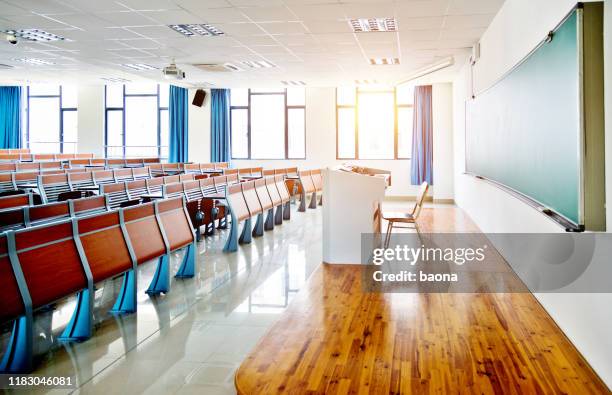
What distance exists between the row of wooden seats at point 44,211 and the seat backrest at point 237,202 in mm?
1752

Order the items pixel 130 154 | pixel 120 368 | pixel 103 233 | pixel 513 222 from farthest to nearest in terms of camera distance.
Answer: pixel 130 154 → pixel 513 222 → pixel 103 233 → pixel 120 368

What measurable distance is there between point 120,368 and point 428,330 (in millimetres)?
2022

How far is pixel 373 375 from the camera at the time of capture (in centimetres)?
281

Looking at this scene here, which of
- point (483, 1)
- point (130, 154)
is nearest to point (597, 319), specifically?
point (483, 1)

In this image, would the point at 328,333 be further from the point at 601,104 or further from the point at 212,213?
the point at 212,213

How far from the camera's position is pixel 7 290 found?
274cm

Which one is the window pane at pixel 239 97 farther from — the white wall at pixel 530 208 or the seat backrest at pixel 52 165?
the white wall at pixel 530 208

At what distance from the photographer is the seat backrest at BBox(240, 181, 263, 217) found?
7270 millimetres

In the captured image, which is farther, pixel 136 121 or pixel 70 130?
pixel 70 130

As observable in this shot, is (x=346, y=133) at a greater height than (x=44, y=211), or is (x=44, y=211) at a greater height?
(x=346, y=133)

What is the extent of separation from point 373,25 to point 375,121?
21.5 ft

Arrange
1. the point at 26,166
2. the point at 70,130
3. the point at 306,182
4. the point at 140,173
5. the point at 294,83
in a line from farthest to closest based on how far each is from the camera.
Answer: the point at 70,130, the point at 294,83, the point at 306,182, the point at 26,166, the point at 140,173

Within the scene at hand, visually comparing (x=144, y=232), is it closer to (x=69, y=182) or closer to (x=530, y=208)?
(x=530, y=208)

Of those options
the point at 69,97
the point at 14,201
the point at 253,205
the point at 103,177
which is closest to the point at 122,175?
the point at 103,177
